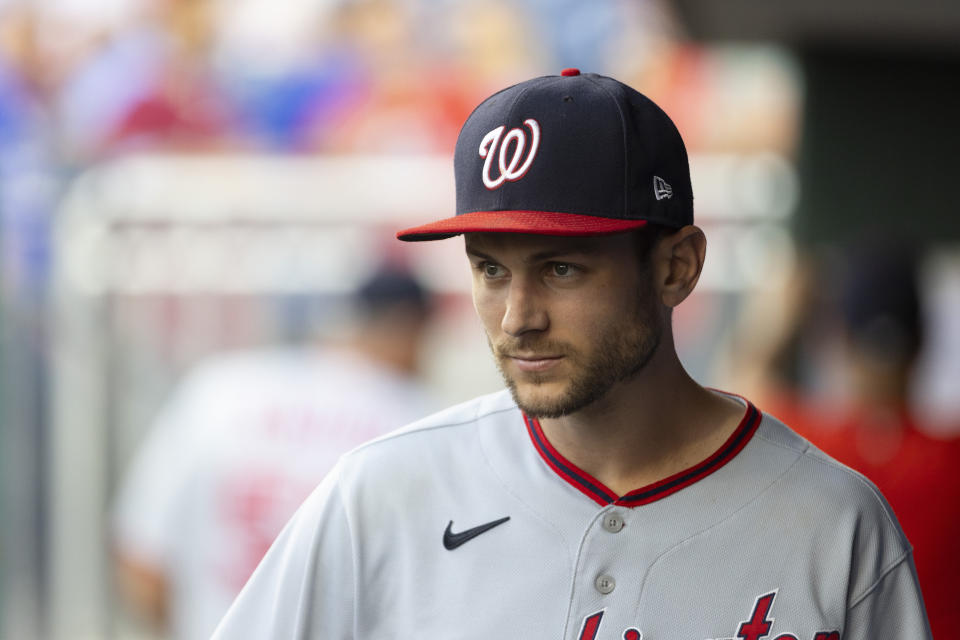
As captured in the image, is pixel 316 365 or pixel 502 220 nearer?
pixel 502 220

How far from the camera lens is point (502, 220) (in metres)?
1.92

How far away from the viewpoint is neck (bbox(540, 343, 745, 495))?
209cm

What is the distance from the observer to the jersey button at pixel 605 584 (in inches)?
77.5

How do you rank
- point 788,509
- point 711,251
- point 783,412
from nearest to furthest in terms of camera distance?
point 788,509 → point 783,412 → point 711,251

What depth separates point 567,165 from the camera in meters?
1.97

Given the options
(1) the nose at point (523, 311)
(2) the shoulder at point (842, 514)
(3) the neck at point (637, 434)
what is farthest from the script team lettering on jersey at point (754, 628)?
(1) the nose at point (523, 311)

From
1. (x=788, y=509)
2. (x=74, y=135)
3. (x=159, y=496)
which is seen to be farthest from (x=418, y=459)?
(x=74, y=135)

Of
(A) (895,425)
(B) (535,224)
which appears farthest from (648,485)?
(A) (895,425)

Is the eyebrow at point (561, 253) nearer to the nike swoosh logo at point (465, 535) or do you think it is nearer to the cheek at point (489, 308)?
the cheek at point (489, 308)

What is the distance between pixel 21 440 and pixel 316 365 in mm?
2178

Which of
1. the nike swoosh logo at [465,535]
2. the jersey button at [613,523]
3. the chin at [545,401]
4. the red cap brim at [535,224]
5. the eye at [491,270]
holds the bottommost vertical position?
the nike swoosh logo at [465,535]

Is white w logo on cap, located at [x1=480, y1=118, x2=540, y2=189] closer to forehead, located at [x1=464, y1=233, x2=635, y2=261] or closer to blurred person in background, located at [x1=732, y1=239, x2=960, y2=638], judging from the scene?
forehead, located at [x1=464, y1=233, x2=635, y2=261]

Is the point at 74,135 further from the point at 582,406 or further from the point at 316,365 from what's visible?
the point at 582,406

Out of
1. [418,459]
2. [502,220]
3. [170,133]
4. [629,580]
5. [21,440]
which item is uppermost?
[170,133]
